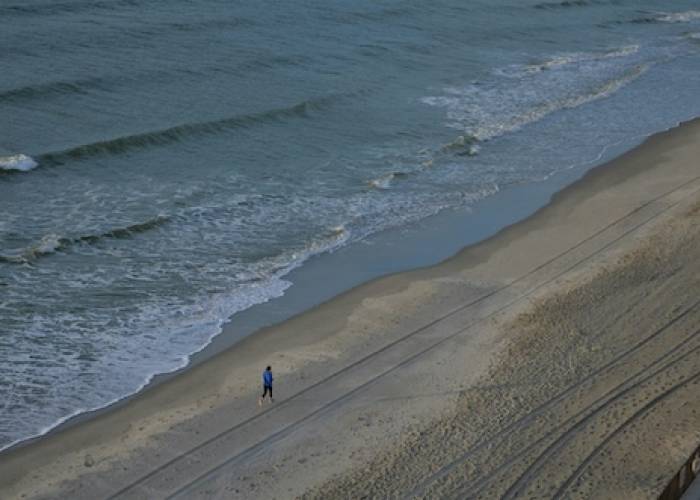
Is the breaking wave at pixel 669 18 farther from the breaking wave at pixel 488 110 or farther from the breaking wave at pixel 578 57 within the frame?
the breaking wave at pixel 488 110

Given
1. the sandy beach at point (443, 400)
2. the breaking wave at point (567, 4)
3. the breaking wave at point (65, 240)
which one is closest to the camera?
the sandy beach at point (443, 400)

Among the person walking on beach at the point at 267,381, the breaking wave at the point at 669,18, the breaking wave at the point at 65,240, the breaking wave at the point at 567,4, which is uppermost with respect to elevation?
the breaking wave at the point at 567,4

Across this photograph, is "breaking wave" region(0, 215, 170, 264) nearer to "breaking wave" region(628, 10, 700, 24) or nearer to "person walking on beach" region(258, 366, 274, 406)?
"person walking on beach" region(258, 366, 274, 406)

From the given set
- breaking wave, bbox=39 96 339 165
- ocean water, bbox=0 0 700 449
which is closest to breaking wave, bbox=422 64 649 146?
ocean water, bbox=0 0 700 449

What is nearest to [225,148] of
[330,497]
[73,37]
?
[73,37]

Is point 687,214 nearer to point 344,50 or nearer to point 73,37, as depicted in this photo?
point 344,50

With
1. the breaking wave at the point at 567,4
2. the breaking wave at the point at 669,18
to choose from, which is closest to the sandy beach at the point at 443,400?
the breaking wave at the point at 669,18

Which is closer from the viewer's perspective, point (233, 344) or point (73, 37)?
point (233, 344)

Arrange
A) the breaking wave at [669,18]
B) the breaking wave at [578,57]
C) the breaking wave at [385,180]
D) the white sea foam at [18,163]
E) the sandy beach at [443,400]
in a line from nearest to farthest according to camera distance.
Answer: the sandy beach at [443,400], the white sea foam at [18,163], the breaking wave at [385,180], the breaking wave at [578,57], the breaking wave at [669,18]
